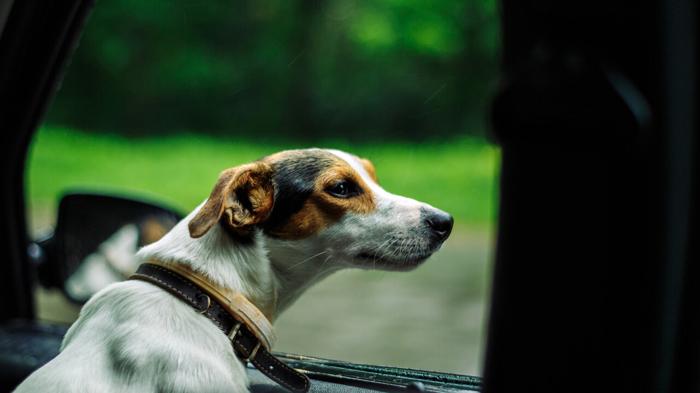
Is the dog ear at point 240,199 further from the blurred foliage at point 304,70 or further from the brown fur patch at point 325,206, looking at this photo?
the blurred foliage at point 304,70

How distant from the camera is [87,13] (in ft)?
5.27

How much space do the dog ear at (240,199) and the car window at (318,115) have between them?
3.5 inches

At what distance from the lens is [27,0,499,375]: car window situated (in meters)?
1.94

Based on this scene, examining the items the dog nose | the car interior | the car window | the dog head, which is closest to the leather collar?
the dog head

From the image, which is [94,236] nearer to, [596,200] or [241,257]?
[241,257]

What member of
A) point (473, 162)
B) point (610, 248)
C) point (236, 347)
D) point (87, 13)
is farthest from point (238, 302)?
point (473, 162)

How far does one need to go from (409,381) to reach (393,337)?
101 inches

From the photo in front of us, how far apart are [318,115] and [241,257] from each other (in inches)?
40.7

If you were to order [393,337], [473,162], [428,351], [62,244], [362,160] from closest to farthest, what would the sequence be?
[362,160] → [62,244] → [473,162] → [428,351] → [393,337]

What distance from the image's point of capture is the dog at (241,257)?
1.13 meters

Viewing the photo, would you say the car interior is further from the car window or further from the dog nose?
the car window

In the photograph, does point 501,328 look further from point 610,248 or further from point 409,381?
point 409,381

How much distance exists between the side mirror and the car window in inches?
1.5

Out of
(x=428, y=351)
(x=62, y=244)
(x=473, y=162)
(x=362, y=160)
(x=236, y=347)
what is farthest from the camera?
(x=428, y=351)
